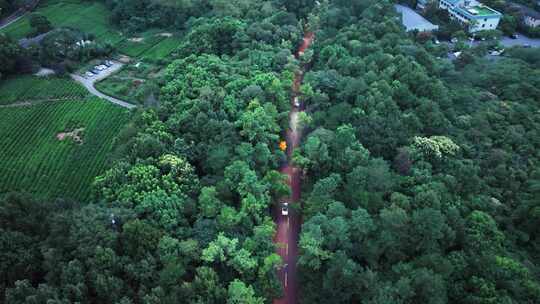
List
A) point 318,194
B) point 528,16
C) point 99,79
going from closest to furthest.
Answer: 1. point 318,194
2. point 99,79
3. point 528,16

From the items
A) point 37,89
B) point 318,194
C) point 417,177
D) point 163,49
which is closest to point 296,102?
point 318,194

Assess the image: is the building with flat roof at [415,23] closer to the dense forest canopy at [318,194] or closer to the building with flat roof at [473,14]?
the building with flat roof at [473,14]

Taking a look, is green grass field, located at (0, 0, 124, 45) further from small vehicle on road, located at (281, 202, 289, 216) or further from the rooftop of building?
the rooftop of building

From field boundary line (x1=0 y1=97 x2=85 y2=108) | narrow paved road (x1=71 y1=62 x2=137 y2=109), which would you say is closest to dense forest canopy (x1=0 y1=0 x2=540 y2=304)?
field boundary line (x1=0 y1=97 x2=85 y2=108)

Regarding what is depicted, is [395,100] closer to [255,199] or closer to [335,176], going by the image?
[335,176]

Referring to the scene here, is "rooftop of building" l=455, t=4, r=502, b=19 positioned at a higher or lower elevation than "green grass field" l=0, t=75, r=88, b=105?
higher

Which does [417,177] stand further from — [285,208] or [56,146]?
[56,146]
